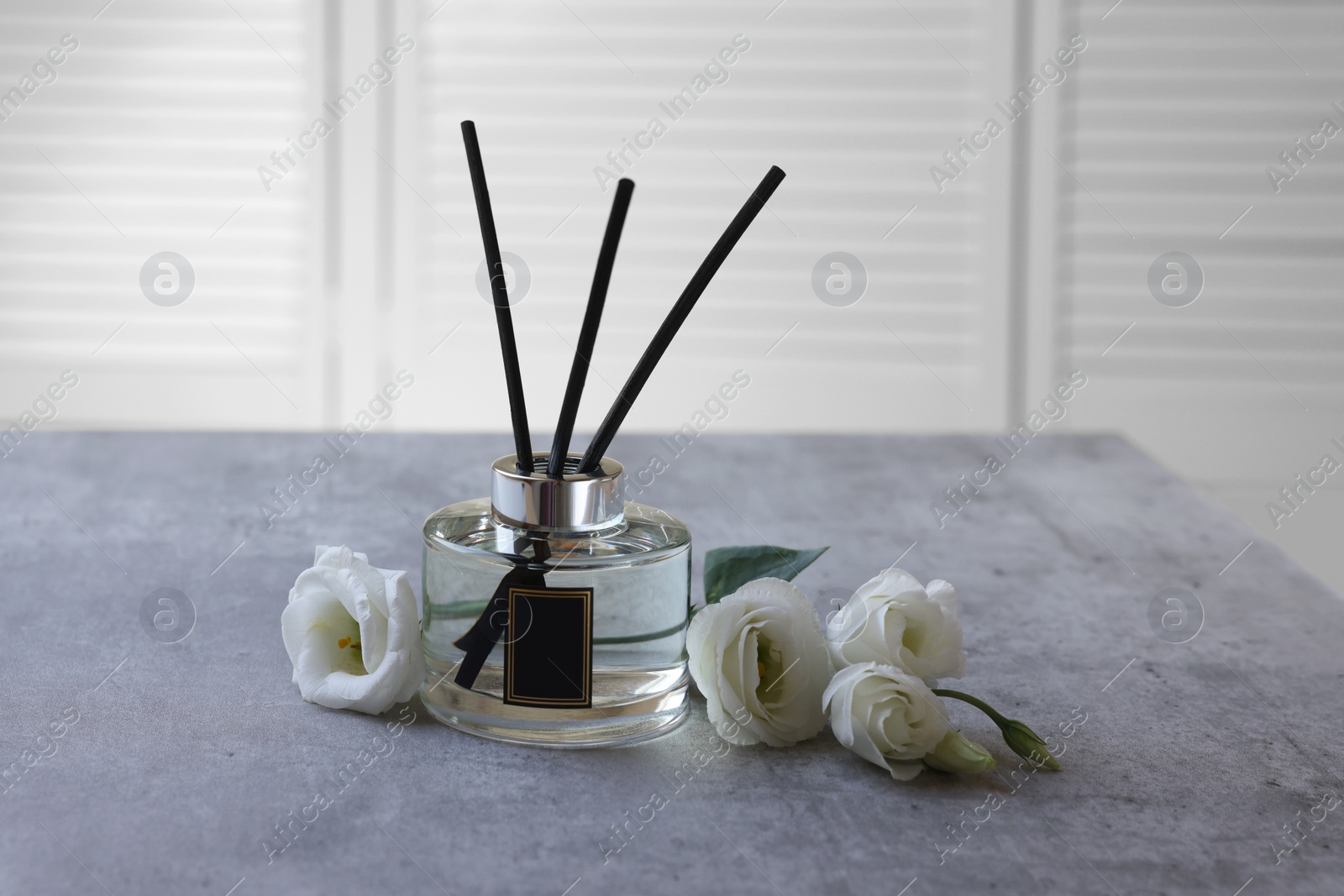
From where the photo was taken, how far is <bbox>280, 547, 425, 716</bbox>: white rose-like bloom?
26.5 inches

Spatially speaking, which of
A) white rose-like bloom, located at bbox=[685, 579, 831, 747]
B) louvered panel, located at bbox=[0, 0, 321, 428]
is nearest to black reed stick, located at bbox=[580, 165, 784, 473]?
white rose-like bloom, located at bbox=[685, 579, 831, 747]

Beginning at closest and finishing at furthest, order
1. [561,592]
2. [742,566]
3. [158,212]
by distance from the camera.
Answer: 1. [561,592]
2. [742,566]
3. [158,212]

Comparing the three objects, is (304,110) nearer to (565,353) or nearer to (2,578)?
(565,353)

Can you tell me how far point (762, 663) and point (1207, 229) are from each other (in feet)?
7.18

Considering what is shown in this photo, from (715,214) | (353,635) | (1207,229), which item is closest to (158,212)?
(715,214)

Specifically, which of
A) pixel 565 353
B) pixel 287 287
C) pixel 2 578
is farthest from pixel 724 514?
pixel 287 287

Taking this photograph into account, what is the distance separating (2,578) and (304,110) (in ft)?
5.72

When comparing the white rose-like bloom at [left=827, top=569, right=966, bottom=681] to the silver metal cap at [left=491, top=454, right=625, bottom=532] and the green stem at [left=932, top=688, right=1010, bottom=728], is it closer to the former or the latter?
the green stem at [left=932, top=688, right=1010, bottom=728]

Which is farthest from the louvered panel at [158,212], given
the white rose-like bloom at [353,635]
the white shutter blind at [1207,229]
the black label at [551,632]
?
the black label at [551,632]

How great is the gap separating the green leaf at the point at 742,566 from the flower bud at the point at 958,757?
0.13 meters

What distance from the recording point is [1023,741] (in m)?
0.65

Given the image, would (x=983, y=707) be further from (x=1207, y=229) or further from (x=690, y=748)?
(x=1207, y=229)

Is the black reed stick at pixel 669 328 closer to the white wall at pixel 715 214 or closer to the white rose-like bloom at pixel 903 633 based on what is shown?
the white rose-like bloom at pixel 903 633

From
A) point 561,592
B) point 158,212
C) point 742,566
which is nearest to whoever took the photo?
point 561,592
